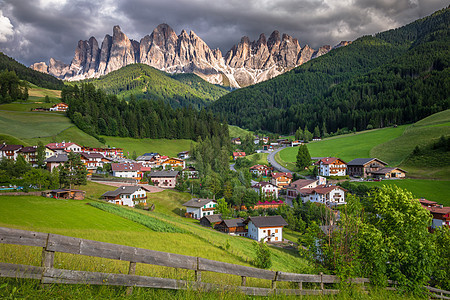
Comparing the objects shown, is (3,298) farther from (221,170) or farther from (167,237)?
(221,170)

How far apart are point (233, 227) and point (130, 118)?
99.8m

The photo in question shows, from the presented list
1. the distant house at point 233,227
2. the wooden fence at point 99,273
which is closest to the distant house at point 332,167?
the distant house at point 233,227

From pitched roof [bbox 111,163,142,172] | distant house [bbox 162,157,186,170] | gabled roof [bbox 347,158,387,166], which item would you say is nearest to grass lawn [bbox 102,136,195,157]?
distant house [bbox 162,157,186,170]

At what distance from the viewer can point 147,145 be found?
135 meters

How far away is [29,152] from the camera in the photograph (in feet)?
264

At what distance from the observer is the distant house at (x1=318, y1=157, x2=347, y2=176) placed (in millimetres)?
95750

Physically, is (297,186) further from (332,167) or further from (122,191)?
(122,191)

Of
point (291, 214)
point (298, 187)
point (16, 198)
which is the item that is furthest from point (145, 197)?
point (298, 187)

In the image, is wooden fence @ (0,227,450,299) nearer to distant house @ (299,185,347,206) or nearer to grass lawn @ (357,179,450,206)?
grass lawn @ (357,179,450,206)

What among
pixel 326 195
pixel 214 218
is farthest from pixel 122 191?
pixel 326 195

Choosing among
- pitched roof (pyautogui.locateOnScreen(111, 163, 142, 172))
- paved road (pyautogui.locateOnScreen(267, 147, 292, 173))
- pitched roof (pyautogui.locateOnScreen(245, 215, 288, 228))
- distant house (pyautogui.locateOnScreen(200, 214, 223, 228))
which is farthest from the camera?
paved road (pyautogui.locateOnScreen(267, 147, 292, 173))

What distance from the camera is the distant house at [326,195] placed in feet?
242

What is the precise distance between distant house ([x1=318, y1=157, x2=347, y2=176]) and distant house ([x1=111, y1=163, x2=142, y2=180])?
6401 centimetres

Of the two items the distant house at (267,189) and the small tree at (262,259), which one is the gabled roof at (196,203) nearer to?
the distant house at (267,189)
